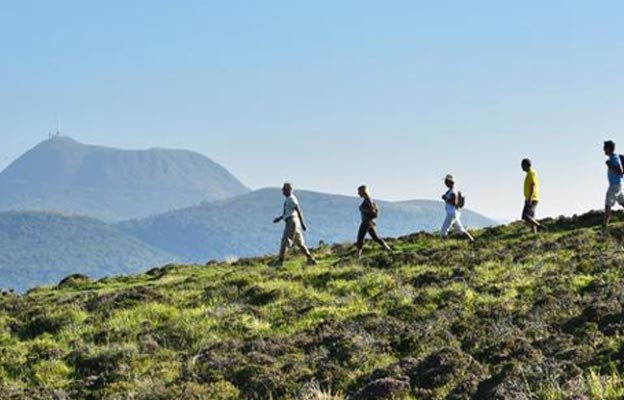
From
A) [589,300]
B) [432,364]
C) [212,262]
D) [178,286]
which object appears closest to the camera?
[432,364]

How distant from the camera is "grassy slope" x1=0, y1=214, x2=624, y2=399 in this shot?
10.6 metres

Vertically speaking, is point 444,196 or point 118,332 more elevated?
point 444,196

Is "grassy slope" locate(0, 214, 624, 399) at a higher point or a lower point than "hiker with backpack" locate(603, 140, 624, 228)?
lower

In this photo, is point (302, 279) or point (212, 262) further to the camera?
point (212, 262)

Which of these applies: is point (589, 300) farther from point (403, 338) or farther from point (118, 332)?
point (118, 332)

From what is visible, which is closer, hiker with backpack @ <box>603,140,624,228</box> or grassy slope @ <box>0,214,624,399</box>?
grassy slope @ <box>0,214,624,399</box>

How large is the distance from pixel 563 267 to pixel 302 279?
5.95 meters

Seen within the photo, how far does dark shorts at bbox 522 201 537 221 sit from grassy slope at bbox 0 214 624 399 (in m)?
3.26

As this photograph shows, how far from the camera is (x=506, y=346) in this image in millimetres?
11625

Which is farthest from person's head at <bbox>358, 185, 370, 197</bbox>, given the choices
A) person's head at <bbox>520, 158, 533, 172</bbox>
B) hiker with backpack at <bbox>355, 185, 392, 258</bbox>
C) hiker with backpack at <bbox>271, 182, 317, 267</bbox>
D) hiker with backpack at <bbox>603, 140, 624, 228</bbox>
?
hiker with backpack at <bbox>603, 140, 624, 228</bbox>

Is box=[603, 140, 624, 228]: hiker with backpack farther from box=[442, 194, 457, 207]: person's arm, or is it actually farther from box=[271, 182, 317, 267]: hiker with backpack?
box=[271, 182, 317, 267]: hiker with backpack

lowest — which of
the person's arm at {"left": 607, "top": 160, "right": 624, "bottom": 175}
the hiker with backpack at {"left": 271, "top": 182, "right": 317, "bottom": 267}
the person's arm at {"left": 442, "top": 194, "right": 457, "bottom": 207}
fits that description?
the hiker with backpack at {"left": 271, "top": 182, "right": 317, "bottom": 267}

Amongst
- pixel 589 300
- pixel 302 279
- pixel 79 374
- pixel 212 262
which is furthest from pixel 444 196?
pixel 79 374

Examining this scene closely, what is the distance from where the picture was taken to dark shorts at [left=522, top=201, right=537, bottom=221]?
27.1 meters
